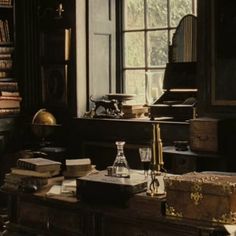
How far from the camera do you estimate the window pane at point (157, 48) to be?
585 centimetres

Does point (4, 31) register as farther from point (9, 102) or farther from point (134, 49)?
point (134, 49)

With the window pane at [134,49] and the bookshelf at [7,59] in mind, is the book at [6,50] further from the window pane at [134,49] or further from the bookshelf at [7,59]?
the window pane at [134,49]

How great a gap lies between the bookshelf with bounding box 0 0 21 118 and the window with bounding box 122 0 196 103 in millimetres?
1120

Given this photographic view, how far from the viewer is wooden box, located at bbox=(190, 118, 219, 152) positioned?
4277 mm

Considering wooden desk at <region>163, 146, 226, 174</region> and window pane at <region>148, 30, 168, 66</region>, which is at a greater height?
window pane at <region>148, 30, 168, 66</region>

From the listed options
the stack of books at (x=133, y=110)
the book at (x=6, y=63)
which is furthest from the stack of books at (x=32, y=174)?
the book at (x=6, y=63)

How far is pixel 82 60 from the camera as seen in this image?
5.89 metres

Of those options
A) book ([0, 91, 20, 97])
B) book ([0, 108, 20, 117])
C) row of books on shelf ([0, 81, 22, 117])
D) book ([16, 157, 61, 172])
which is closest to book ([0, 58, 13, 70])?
row of books on shelf ([0, 81, 22, 117])

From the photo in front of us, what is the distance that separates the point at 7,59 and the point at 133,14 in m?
1.34

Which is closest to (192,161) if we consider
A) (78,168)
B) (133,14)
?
(78,168)

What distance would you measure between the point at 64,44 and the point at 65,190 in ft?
9.33

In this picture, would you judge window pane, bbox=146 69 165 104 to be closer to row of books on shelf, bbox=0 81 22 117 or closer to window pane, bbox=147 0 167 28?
window pane, bbox=147 0 167 28

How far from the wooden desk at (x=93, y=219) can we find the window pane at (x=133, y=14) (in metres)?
3.01

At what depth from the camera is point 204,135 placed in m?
4.34
